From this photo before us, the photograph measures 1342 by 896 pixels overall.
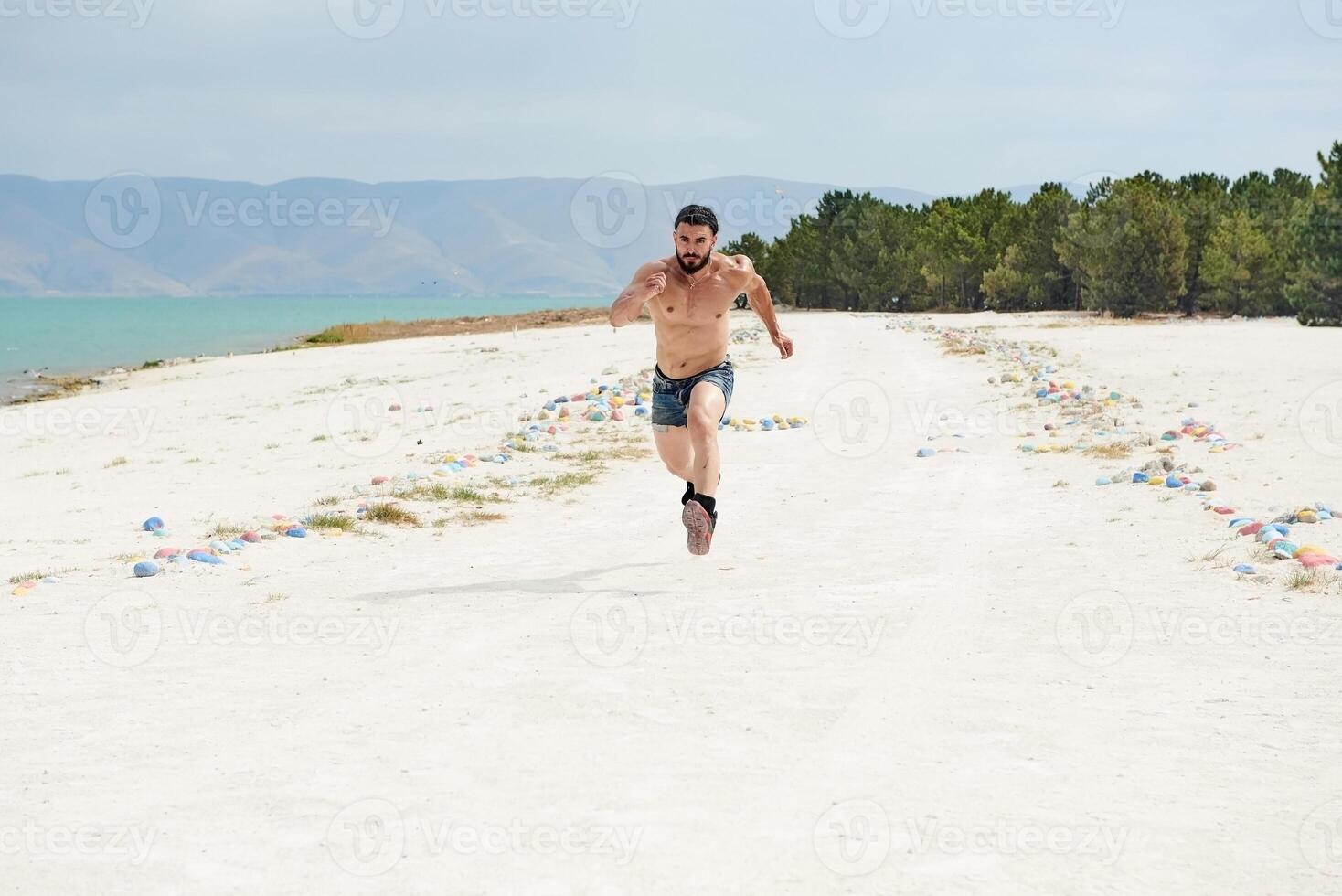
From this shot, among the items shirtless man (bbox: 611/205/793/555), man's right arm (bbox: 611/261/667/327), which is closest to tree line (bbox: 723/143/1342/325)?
shirtless man (bbox: 611/205/793/555)

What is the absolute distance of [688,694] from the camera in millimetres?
5453

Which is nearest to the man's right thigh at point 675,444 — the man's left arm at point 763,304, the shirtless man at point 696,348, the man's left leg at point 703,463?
the shirtless man at point 696,348

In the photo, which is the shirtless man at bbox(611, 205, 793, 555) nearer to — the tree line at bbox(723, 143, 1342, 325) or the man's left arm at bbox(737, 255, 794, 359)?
the man's left arm at bbox(737, 255, 794, 359)

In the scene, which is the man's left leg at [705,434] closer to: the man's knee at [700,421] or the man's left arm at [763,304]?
the man's knee at [700,421]

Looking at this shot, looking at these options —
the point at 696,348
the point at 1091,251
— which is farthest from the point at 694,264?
the point at 1091,251

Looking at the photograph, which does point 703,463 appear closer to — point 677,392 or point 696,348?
point 677,392

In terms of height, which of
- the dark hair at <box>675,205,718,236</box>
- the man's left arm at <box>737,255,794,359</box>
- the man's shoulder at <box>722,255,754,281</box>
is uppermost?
the dark hair at <box>675,205,718,236</box>

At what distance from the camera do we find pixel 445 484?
37.9 feet

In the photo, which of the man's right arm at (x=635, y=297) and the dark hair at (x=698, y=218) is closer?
the man's right arm at (x=635, y=297)

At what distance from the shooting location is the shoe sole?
310 inches

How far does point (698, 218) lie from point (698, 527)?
6.49 ft

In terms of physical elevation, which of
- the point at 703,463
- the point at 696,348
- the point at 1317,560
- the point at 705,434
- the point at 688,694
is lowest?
the point at 688,694

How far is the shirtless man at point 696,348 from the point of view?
7977mm

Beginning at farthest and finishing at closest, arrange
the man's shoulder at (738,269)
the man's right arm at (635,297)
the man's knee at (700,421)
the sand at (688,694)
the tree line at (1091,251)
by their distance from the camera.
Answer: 1. the tree line at (1091,251)
2. the man's shoulder at (738,269)
3. the man's knee at (700,421)
4. the man's right arm at (635,297)
5. the sand at (688,694)
